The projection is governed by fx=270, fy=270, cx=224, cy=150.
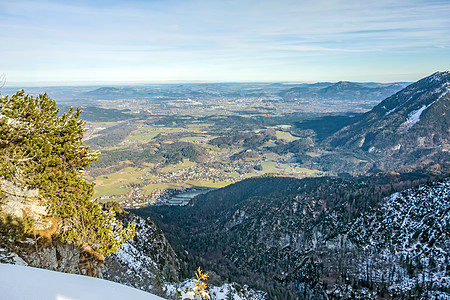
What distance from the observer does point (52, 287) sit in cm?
1127

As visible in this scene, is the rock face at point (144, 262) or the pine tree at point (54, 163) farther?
Answer: the rock face at point (144, 262)

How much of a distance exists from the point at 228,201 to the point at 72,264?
13674 cm

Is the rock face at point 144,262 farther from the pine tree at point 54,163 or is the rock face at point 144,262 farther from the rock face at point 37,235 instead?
the pine tree at point 54,163

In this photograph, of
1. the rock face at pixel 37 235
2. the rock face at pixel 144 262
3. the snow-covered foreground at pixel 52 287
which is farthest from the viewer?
the rock face at pixel 144 262

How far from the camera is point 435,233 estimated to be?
65.1 metres

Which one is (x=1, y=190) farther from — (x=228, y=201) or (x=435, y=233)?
(x=228, y=201)

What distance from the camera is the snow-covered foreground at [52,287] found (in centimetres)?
1037

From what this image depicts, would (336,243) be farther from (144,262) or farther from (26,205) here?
(26,205)

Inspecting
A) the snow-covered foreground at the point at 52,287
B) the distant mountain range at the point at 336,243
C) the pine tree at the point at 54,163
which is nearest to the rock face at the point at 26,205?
the pine tree at the point at 54,163

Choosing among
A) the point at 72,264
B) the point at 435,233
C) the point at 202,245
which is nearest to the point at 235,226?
the point at 202,245

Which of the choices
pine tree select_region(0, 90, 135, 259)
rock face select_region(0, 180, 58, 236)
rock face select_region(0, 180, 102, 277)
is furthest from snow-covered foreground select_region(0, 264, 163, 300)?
pine tree select_region(0, 90, 135, 259)

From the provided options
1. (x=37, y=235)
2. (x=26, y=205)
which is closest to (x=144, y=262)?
(x=37, y=235)

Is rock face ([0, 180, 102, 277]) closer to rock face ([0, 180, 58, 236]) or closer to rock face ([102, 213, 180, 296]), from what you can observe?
rock face ([0, 180, 58, 236])

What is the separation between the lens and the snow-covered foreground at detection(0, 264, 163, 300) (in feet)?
34.0
